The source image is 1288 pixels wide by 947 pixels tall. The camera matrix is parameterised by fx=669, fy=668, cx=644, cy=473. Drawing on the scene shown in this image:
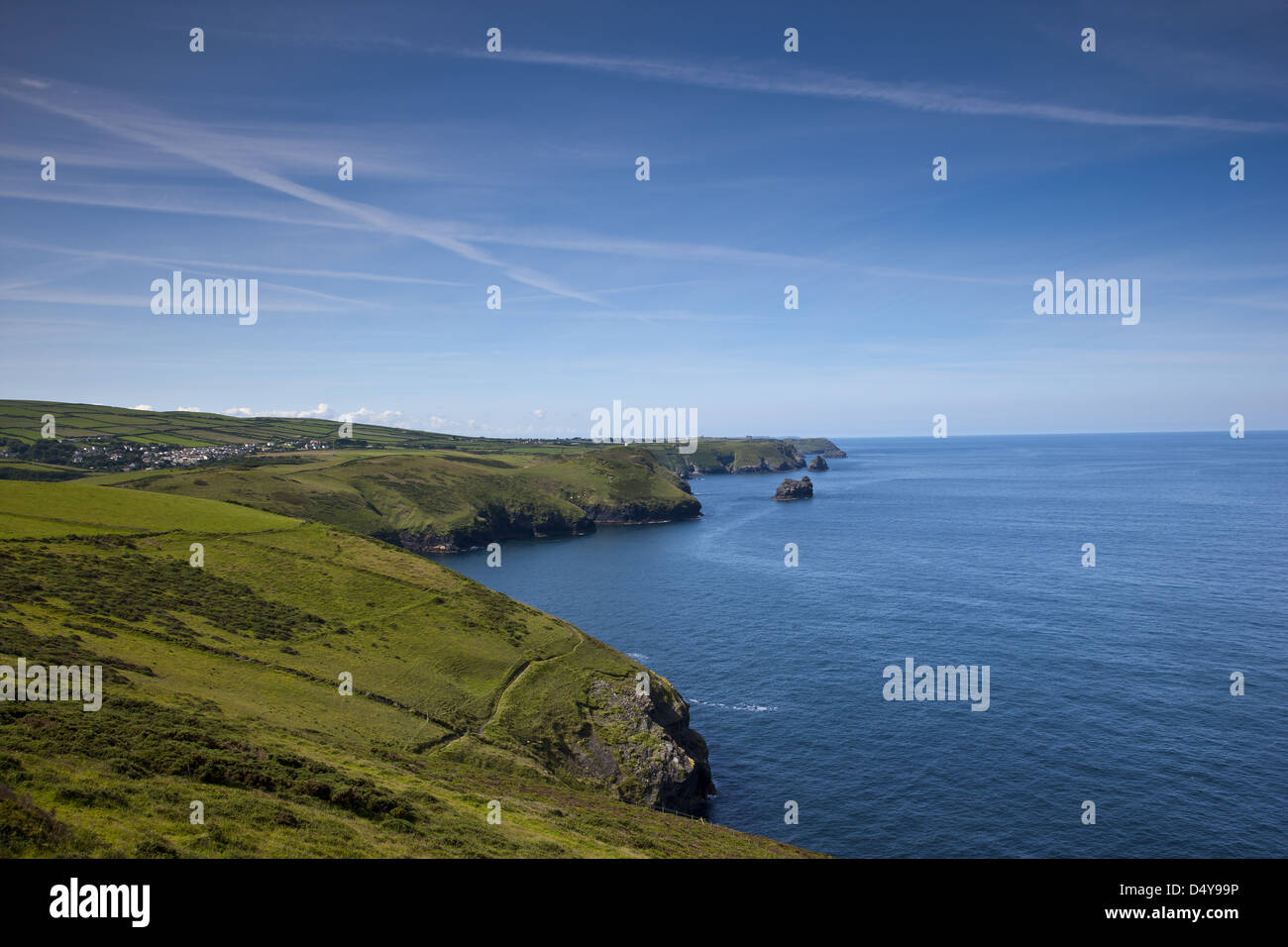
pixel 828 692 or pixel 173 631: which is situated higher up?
pixel 173 631

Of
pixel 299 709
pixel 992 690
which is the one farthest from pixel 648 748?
pixel 992 690

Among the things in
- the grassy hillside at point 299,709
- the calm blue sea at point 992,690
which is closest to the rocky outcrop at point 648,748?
the grassy hillside at point 299,709

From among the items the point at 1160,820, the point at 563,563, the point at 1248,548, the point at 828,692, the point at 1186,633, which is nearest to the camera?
the point at 1160,820

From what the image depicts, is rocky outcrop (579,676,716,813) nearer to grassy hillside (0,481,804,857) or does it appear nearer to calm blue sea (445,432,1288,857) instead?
grassy hillside (0,481,804,857)

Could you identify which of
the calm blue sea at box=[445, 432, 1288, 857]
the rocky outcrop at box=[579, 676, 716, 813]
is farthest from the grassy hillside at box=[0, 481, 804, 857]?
the calm blue sea at box=[445, 432, 1288, 857]

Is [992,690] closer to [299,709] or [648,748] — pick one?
[648,748]

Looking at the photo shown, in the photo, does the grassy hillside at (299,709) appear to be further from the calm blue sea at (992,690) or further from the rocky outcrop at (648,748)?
the calm blue sea at (992,690)
